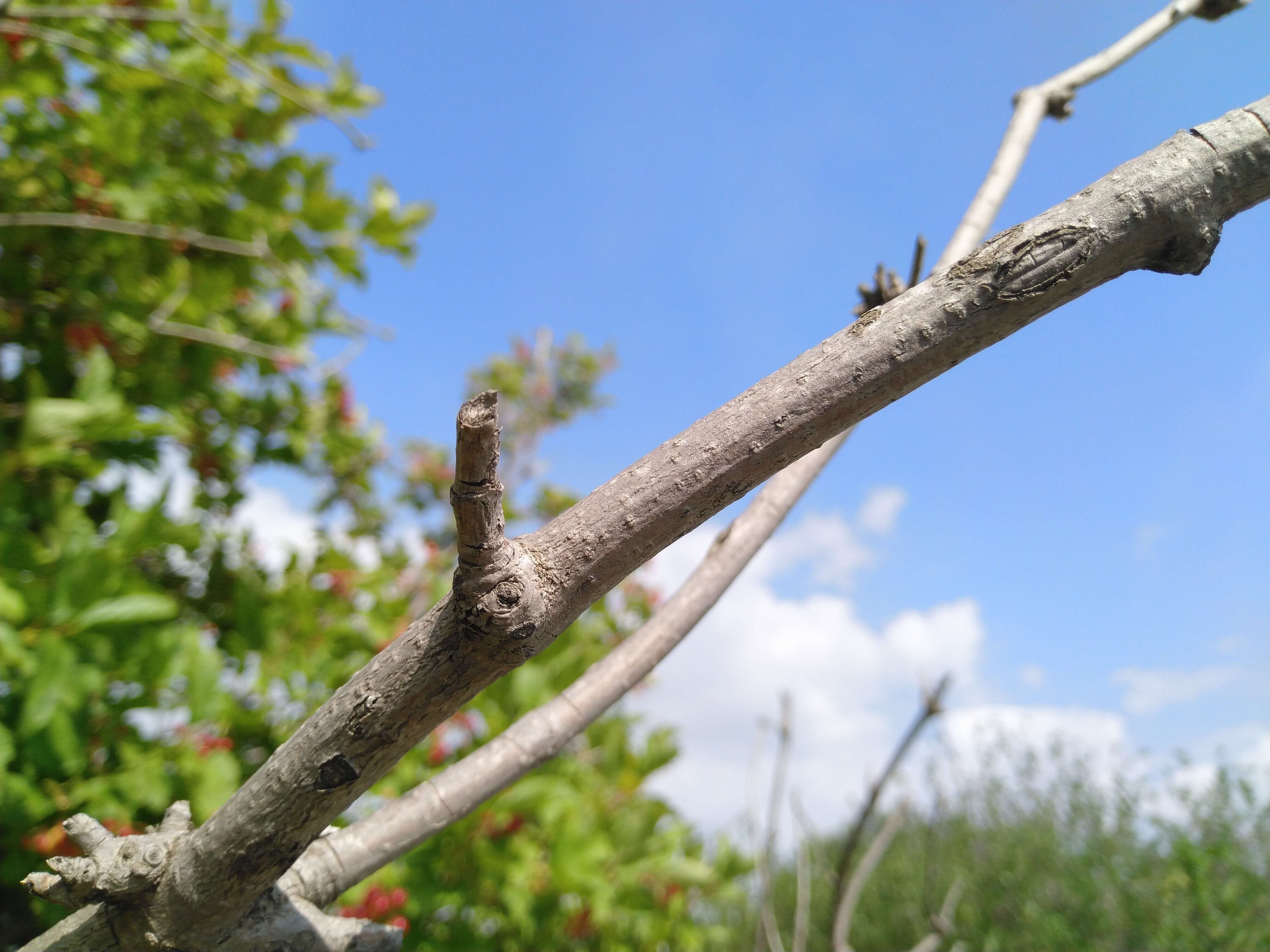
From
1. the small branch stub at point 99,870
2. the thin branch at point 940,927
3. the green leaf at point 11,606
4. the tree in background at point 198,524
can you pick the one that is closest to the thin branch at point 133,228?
the tree in background at point 198,524

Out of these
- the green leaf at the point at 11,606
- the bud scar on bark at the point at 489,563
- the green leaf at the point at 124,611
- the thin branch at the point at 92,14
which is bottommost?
the bud scar on bark at the point at 489,563

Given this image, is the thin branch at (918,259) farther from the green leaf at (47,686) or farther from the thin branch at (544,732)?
the green leaf at (47,686)

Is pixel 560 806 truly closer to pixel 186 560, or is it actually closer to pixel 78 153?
pixel 186 560

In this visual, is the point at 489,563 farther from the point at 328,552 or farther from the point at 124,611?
the point at 328,552

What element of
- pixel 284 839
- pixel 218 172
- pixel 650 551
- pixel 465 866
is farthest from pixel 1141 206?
pixel 218 172

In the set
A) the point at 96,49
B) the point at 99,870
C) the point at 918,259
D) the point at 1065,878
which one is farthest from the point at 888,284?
the point at 1065,878

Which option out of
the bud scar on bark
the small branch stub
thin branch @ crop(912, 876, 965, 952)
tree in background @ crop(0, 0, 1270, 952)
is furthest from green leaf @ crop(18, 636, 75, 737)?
thin branch @ crop(912, 876, 965, 952)

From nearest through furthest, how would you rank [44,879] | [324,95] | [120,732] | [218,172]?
1. [44,879]
2. [120,732]
3. [218,172]
4. [324,95]
